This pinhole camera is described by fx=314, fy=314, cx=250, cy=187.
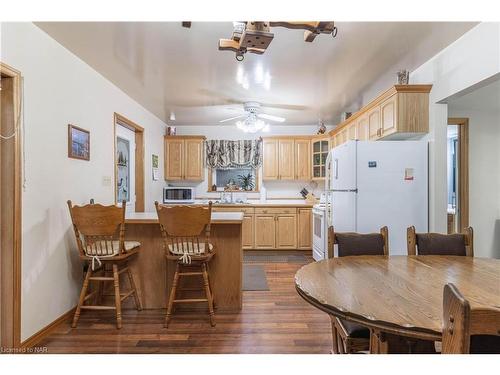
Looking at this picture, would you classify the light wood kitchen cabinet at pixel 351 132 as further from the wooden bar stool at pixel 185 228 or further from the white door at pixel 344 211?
the wooden bar stool at pixel 185 228

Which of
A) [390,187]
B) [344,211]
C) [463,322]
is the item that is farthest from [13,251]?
[390,187]

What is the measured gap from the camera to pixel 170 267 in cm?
295

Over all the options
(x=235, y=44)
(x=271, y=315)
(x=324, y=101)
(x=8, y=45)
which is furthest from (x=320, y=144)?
(x=8, y=45)

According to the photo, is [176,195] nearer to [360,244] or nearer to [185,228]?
[185,228]

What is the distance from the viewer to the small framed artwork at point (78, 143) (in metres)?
2.75

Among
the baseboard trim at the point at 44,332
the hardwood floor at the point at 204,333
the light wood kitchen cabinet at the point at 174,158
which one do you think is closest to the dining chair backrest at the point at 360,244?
the hardwood floor at the point at 204,333

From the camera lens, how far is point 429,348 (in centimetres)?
127

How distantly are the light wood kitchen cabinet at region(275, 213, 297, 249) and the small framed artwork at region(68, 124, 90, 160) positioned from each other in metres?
3.29

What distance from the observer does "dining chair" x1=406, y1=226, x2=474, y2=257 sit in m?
2.12

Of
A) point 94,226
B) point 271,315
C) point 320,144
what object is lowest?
point 271,315

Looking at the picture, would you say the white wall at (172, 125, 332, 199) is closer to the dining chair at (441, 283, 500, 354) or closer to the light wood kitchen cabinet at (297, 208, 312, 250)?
the light wood kitchen cabinet at (297, 208, 312, 250)

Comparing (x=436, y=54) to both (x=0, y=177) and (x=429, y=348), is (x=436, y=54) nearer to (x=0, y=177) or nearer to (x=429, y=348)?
(x=429, y=348)

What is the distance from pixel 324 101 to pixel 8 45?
3.49 m

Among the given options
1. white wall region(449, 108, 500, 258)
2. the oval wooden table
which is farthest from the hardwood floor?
white wall region(449, 108, 500, 258)
